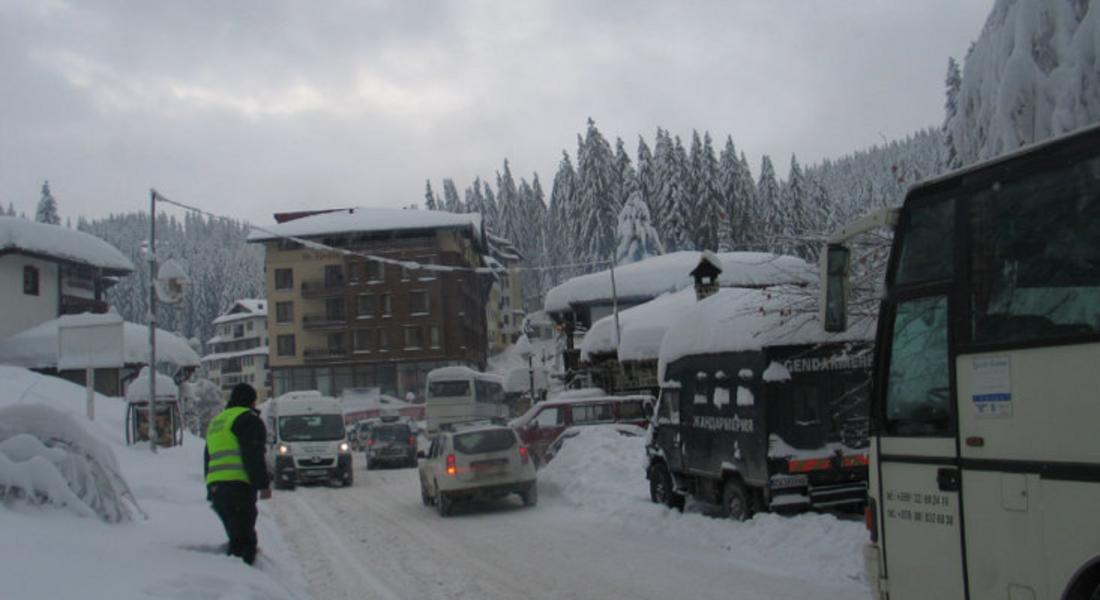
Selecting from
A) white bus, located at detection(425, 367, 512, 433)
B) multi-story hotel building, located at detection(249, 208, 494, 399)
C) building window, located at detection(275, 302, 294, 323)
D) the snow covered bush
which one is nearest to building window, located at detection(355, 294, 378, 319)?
multi-story hotel building, located at detection(249, 208, 494, 399)

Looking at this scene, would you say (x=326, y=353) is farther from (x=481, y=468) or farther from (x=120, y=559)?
(x=120, y=559)

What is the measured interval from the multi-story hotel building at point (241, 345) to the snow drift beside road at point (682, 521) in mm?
94431

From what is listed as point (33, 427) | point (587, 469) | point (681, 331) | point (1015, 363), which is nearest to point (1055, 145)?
point (1015, 363)

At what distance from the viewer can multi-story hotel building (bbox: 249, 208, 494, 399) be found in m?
74.6

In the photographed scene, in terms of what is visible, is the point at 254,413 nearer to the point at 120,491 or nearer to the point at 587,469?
the point at 120,491

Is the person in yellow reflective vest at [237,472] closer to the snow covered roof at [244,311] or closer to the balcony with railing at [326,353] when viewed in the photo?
the balcony with railing at [326,353]

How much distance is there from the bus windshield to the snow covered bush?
704 inches

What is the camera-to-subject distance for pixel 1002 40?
31.0 feet

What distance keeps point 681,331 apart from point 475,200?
12086 cm

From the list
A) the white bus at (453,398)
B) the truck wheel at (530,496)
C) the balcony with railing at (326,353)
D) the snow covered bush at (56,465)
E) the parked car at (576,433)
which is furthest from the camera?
the balcony with railing at (326,353)

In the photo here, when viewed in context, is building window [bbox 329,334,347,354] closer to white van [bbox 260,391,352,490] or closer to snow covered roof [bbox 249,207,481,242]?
snow covered roof [bbox 249,207,481,242]

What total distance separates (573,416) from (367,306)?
56194mm

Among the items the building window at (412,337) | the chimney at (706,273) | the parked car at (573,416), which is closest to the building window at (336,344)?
the building window at (412,337)

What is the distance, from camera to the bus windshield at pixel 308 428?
27406 mm
